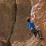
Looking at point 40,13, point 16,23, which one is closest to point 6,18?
point 16,23

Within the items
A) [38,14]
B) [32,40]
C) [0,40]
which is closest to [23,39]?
[32,40]

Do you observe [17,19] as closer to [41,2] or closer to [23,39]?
[23,39]

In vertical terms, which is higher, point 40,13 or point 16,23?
point 40,13

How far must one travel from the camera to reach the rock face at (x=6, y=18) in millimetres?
954

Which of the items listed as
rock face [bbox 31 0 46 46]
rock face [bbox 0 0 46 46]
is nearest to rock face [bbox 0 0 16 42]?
rock face [bbox 0 0 46 46]

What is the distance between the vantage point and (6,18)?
3.13ft

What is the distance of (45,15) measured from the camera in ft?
2.10

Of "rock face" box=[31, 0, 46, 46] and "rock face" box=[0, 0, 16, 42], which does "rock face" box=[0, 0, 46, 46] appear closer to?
"rock face" box=[0, 0, 16, 42]

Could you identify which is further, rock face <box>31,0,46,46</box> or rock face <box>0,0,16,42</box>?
rock face <box>0,0,16,42</box>

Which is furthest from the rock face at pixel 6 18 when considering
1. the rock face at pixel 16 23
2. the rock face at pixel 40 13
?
the rock face at pixel 40 13

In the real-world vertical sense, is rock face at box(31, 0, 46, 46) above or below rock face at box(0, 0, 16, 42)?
above

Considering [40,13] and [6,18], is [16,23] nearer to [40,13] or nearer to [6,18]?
[6,18]

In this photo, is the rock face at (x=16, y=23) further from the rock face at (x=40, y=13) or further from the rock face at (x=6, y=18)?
the rock face at (x=40, y=13)

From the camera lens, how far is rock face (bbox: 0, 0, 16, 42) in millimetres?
954
